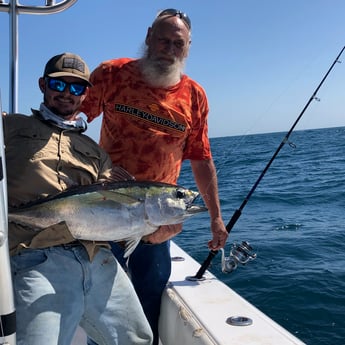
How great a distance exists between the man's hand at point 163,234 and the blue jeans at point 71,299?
1.44 ft

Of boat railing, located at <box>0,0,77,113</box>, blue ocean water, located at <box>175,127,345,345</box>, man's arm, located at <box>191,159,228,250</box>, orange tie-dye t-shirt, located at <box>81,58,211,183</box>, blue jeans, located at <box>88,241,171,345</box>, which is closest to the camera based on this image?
boat railing, located at <box>0,0,77,113</box>

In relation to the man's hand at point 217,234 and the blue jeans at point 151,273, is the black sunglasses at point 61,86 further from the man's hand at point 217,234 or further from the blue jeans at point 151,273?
the man's hand at point 217,234

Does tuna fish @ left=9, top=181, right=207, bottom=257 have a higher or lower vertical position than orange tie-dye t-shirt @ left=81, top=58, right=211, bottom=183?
lower

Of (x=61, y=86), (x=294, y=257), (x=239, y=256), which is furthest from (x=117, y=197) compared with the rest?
(x=294, y=257)

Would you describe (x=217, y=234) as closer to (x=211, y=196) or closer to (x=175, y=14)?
(x=211, y=196)

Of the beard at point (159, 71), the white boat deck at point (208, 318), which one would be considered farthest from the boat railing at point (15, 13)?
the white boat deck at point (208, 318)

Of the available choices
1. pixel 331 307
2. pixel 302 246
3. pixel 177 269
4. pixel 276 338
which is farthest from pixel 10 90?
pixel 302 246

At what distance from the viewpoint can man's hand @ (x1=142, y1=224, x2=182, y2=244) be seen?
2.47 meters

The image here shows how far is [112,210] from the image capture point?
1.93 meters

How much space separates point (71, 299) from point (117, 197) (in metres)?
0.49

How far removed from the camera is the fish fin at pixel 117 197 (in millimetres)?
1947

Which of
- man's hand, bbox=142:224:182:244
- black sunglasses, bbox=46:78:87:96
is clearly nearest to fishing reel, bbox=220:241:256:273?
man's hand, bbox=142:224:182:244

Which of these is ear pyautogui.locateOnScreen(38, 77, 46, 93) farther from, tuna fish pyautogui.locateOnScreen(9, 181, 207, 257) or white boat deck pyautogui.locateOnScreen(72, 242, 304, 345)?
white boat deck pyautogui.locateOnScreen(72, 242, 304, 345)

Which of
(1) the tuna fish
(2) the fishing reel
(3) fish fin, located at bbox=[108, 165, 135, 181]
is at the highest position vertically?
(3) fish fin, located at bbox=[108, 165, 135, 181]
